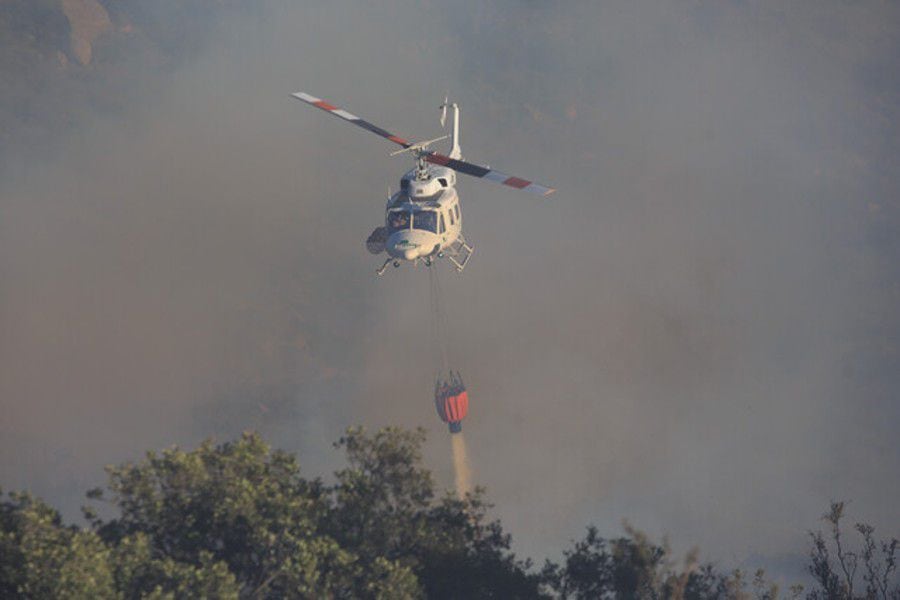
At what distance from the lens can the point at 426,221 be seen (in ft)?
296

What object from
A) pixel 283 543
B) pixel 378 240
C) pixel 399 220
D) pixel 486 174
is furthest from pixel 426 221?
pixel 283 543

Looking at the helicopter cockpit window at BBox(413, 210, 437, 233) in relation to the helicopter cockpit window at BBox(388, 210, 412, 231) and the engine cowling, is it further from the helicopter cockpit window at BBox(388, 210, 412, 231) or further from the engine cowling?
the engine cowling

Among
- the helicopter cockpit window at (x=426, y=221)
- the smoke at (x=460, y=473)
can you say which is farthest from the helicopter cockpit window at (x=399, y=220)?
the smoke at (x=460, y=473)

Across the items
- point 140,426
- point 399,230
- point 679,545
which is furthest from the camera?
point 140,426

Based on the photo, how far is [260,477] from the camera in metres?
62.0

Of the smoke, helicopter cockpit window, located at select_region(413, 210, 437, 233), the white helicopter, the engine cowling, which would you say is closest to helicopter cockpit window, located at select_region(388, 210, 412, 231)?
the white helicopter

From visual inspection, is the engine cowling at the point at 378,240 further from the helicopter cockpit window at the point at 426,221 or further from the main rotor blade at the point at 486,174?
the main rotor blade at the point at 486,174

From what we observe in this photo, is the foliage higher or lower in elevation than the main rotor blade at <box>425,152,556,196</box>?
lower

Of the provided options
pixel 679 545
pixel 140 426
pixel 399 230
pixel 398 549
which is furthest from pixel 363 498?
pixel 140 426

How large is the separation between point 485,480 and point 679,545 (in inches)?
1223

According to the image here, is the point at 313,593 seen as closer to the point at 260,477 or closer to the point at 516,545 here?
the point at 260,477

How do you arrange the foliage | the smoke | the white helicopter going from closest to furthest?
1. the foliage
2. the white helicopter
3. the smoke

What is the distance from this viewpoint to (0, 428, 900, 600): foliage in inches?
2175

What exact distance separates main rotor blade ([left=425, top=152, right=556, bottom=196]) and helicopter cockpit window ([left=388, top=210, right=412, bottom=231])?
4.50 meters
